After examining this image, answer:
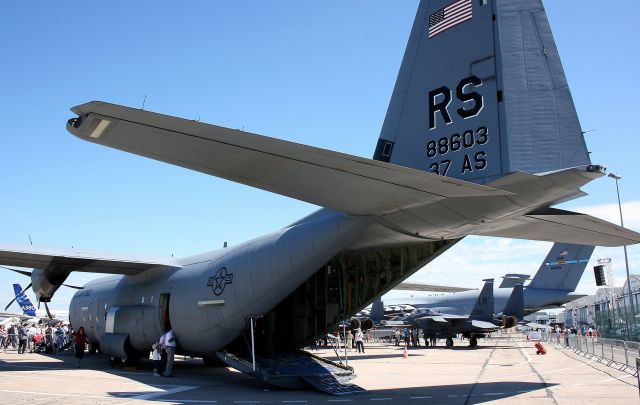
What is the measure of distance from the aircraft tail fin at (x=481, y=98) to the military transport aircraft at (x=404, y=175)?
2 cm

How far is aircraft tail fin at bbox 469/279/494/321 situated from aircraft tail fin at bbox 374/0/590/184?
24.8m

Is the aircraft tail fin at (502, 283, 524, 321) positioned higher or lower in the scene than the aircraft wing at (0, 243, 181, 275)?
lower

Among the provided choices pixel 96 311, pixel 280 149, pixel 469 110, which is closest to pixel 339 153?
pixel 280 149

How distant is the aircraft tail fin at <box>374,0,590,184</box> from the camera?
26.0 feet

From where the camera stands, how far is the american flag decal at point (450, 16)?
900 cm

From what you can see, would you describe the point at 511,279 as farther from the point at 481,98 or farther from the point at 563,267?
the point at 481,98

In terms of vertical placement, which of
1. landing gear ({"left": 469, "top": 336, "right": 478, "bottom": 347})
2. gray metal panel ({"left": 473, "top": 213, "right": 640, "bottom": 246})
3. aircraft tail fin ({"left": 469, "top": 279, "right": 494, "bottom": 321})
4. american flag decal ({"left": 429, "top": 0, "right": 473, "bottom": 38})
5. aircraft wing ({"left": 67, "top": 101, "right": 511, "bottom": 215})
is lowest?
landing gear ({"left": 469, "top": 336, "right": 478, "bottom": 347})

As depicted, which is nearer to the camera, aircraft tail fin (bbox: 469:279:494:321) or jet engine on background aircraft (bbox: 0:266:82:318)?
jet engine on background aircraft (bbox: 0:266:82:318)

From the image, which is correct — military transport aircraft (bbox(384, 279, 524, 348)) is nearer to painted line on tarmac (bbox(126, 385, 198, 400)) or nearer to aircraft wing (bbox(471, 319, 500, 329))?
aircraft wing (bbox(471, 319, 500, 329))

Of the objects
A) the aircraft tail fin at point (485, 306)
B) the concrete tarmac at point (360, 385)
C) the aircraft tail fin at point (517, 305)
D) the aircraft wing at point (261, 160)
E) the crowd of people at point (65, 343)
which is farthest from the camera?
the aircraft tail fin at point (485, 306)

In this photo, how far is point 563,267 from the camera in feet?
116

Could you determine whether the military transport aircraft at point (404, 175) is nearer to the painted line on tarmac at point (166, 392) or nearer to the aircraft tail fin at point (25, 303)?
the painted line on tarmac at point (166, 392)

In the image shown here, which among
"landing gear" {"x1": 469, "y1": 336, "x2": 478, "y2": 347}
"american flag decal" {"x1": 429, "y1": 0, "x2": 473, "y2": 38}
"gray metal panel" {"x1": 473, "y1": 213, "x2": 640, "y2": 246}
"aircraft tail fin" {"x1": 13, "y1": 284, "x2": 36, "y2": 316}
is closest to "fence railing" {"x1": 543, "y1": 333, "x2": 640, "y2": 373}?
"gray metal panel" {"x1": 473, "y1": 213, "x2": 640, "y2": 246}

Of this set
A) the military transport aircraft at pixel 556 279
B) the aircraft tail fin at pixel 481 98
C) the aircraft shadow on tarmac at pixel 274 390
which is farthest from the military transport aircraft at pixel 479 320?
the aircraft tail fin at pixel 481 98
